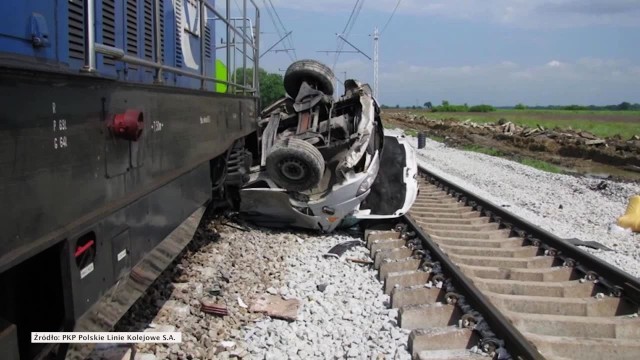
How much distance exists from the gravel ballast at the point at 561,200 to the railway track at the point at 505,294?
4.24ft

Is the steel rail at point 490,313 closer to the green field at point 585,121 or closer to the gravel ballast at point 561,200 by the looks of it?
the gravel ballast at point 561,200

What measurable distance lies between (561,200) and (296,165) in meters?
8.21

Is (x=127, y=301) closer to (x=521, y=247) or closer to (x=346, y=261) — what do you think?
(x=346, y=261)

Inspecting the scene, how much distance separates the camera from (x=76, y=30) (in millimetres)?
3328

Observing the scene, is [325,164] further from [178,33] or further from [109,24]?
[109,24]

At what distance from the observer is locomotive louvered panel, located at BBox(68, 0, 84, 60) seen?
3.29m

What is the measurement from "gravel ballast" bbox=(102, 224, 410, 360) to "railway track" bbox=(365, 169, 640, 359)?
28 centimetres

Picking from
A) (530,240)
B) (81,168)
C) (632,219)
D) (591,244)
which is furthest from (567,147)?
(81,168)

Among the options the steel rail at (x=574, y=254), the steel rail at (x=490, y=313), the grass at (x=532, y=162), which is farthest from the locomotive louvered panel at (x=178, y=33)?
the grass at (x=532, y=162)

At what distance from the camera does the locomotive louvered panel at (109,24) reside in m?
3.88

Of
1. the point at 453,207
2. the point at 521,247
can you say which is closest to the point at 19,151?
the point at 521,247

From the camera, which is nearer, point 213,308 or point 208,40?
point 213,308

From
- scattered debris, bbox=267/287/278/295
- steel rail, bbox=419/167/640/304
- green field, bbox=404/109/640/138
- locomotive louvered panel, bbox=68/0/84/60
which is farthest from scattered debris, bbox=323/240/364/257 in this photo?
green field, bbox=404/109/640/138

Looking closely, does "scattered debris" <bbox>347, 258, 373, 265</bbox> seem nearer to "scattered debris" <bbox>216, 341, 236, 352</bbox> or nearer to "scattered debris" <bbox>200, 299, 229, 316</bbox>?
"scattered debris" <bbox>200, 299, 229, 316</bbox>
